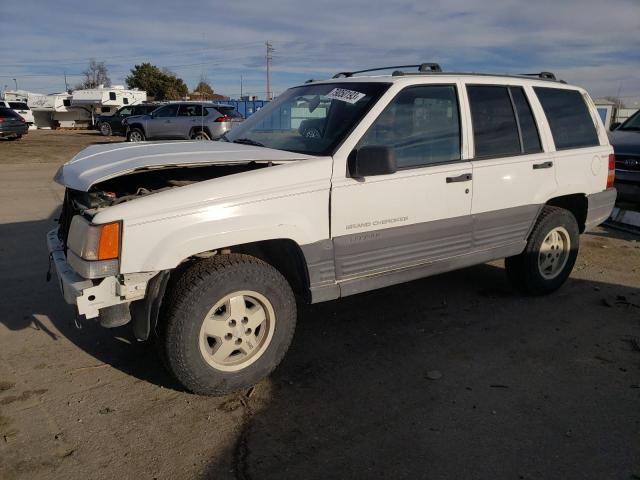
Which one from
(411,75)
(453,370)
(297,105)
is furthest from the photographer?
(297,105)

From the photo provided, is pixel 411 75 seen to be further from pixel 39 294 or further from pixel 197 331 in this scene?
pixel 39 294

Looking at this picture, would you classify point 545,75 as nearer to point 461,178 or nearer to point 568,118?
point 568,118

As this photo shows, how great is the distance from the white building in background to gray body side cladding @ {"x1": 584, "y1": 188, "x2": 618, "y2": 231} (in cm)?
3951

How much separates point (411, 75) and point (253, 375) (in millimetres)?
2431

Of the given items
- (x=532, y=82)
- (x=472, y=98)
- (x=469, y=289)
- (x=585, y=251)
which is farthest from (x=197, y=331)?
(x=585, y=251)

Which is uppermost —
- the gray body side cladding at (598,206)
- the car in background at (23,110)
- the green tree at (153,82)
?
the green tree at (153,82)

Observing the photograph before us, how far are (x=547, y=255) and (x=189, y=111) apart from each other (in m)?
18.4

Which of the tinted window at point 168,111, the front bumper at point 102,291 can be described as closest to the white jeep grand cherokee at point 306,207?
the front bumper at point 102,291

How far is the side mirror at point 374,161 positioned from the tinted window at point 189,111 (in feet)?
60.3

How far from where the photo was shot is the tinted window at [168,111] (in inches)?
846

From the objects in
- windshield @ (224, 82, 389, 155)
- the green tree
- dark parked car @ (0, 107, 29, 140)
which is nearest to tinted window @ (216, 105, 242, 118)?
dark parked car @ (0, 107, 29, 140)

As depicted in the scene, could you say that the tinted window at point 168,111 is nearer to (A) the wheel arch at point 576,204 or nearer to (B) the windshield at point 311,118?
(B) the windshield at point 311,118

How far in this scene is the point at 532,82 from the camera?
15.4 ft

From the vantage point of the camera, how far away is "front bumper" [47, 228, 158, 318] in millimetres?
2826
